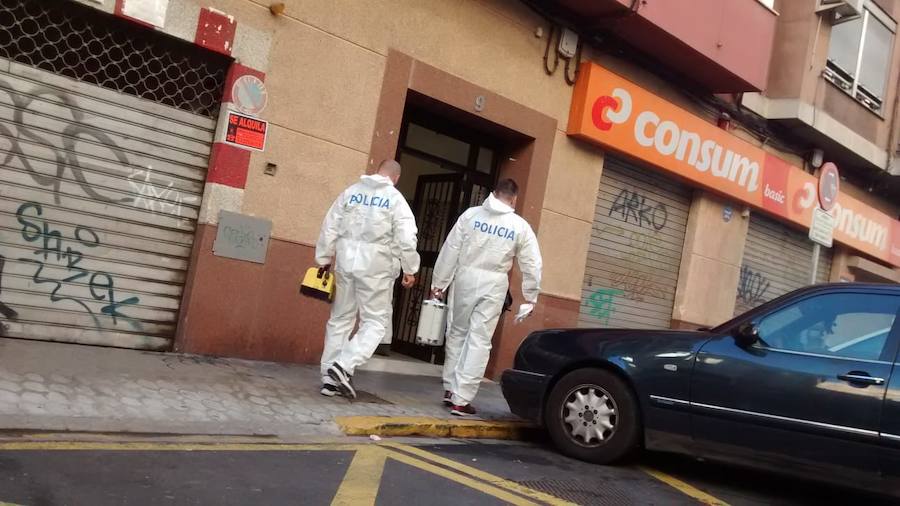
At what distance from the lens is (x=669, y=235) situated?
11.6 meters

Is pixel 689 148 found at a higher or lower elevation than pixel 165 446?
higher

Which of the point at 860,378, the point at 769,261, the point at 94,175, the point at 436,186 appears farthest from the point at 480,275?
the point at 769,261

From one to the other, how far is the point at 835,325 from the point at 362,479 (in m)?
3.08

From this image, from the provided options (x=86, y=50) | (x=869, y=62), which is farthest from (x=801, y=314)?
(x=869, y=62)

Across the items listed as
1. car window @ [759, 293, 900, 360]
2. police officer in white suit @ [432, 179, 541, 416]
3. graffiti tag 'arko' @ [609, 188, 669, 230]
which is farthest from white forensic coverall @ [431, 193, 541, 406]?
graffiti tag 'arko' @ [609, 188, 669, 230]

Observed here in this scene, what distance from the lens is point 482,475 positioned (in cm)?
469

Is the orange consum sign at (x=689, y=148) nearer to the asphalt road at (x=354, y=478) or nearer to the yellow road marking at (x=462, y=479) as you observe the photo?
the asphalt road at (x=354, y=478)

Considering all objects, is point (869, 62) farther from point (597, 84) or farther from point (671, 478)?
point (671, 478)

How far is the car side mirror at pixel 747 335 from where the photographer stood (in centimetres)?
500

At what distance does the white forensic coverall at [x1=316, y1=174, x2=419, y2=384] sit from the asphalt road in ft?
3.51

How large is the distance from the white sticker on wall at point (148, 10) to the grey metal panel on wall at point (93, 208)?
65 cm

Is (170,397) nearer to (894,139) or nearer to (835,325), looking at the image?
(835,325)

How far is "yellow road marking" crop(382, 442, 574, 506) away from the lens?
434cm

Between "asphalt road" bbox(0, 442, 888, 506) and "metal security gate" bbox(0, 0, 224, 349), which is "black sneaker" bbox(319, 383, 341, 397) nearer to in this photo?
"asphalt road" bbox(0, 442, 888, 506)
